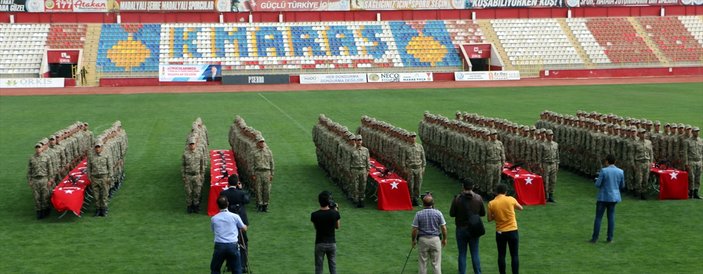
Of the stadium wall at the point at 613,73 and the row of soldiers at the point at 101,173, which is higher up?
the stadium wall at the point at 613,73

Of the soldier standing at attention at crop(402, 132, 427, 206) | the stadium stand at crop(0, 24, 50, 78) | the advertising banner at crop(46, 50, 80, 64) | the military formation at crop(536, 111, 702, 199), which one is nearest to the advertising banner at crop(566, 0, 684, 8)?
the advertising banner at crop(46, 50, 80, 64)

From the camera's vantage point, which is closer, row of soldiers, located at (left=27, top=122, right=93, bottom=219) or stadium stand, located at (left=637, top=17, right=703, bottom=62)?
row of soldiers, located at (left=27, top=122, right=93, bottom=219)

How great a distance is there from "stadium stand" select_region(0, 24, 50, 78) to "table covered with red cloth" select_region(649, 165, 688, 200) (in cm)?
4727

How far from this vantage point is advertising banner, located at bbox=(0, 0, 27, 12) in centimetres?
6401

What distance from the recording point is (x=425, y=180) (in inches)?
822

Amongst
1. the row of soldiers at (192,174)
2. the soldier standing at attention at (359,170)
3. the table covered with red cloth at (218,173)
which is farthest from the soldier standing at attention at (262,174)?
the soldier standing at attention at (359,170)

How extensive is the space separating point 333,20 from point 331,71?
937 centimetres

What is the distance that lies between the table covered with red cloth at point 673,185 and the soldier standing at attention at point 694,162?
6.4 inches

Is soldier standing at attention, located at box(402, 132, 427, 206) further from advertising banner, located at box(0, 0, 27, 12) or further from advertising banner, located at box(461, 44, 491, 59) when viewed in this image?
advertising banner, located at box(0, 0, 27, 12)

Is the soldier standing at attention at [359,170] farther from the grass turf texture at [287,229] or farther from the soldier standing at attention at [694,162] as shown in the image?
the soldier standing at attention at [694,162]

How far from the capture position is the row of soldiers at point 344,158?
17.7 meters

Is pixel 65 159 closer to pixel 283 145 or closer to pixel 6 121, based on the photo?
pixel 283 145

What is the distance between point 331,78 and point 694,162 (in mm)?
38219

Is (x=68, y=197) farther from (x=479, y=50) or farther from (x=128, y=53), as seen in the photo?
(x=479, y=50)
